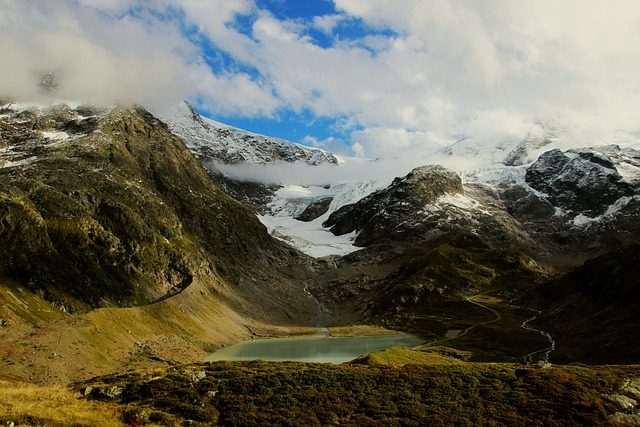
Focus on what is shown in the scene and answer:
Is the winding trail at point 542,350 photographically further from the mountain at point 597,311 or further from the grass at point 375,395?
the grass at point 375,395

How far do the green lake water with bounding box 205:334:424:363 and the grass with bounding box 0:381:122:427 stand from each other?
68.8 m

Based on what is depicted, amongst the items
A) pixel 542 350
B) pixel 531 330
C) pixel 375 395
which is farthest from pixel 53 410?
pixel 531 330

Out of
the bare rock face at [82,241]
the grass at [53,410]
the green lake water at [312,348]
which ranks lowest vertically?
the green lake water at [312,348]

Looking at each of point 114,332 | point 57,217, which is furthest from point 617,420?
point 57,217

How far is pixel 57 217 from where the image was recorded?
151625 millimetres

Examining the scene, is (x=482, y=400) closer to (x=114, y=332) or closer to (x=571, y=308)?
(x=114, y=332)

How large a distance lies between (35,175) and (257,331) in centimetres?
10011

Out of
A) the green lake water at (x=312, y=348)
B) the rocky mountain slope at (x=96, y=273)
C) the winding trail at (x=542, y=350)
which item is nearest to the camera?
the rocky mountain slope at (x=96, y=273)

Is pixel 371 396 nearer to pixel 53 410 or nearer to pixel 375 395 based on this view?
pixel 375 395

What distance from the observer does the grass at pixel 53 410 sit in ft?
101

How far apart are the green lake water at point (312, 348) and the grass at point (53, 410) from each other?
226 feet

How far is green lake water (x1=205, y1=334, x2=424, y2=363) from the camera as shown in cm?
11488

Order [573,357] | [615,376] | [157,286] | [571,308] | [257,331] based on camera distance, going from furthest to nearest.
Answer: [257,331] < [157,286] < [571,308] < [573,357] < [615,376]

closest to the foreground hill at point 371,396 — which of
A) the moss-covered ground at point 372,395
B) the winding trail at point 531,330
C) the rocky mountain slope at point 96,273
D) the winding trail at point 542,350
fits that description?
the moss-covered ground at point 372,395
